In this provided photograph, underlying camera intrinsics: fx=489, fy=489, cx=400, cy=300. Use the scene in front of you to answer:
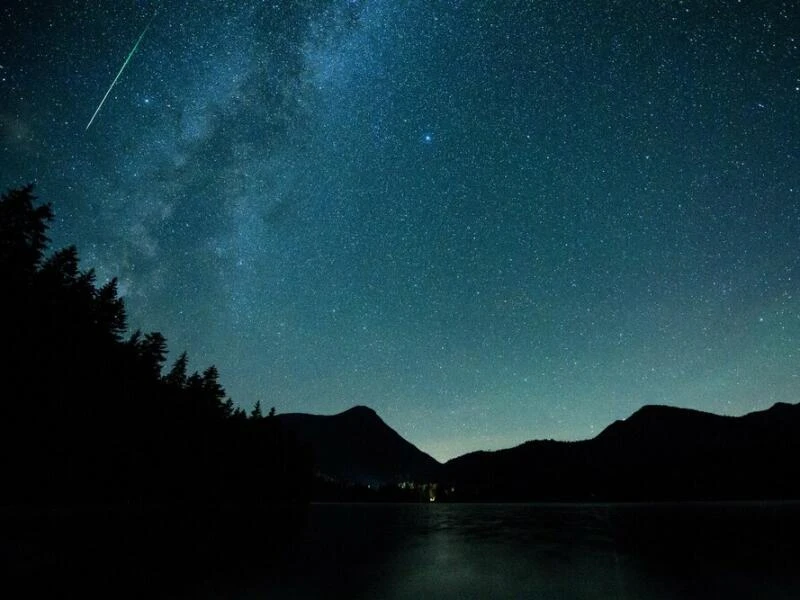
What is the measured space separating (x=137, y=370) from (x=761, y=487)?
228m

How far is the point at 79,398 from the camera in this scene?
1676 inches

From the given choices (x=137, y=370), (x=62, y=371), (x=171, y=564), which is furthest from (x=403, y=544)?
(x=137, y=370)

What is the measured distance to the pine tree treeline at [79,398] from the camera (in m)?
35.5

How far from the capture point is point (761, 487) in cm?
19175

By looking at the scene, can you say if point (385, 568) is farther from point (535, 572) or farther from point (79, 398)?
point (79, 398)

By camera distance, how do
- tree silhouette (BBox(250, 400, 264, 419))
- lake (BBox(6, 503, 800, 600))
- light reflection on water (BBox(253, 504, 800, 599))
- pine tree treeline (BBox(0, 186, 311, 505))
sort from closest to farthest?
lake (BBox(6, 503, 800, 600)) → light reflection on water (BBox(253, 504, 800, 599)) → pine tree treeline (BBox(0, 186, 311, 505)) → tree silhouette (BBox(250, 400, 264, 419))

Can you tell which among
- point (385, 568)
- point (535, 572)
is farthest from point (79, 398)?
point (535, 572)

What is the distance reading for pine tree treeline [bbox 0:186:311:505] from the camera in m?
35.5

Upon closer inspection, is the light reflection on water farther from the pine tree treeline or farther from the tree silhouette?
the tree silhouette

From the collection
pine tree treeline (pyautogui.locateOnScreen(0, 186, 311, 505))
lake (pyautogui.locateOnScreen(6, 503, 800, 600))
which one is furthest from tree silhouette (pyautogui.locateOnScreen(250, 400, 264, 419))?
lake (pyautogui.locateOnScreen(6, 503, 800, 600))

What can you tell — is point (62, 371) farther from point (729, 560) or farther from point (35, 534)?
point (729, 560)

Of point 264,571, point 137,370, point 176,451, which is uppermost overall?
point 137,370

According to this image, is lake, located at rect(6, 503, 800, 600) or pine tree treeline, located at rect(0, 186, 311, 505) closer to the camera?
lake, located at rect(6, 503, 800, 600)

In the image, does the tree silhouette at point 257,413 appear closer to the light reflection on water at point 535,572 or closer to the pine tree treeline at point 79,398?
the pine tree treeline at point 79,398
